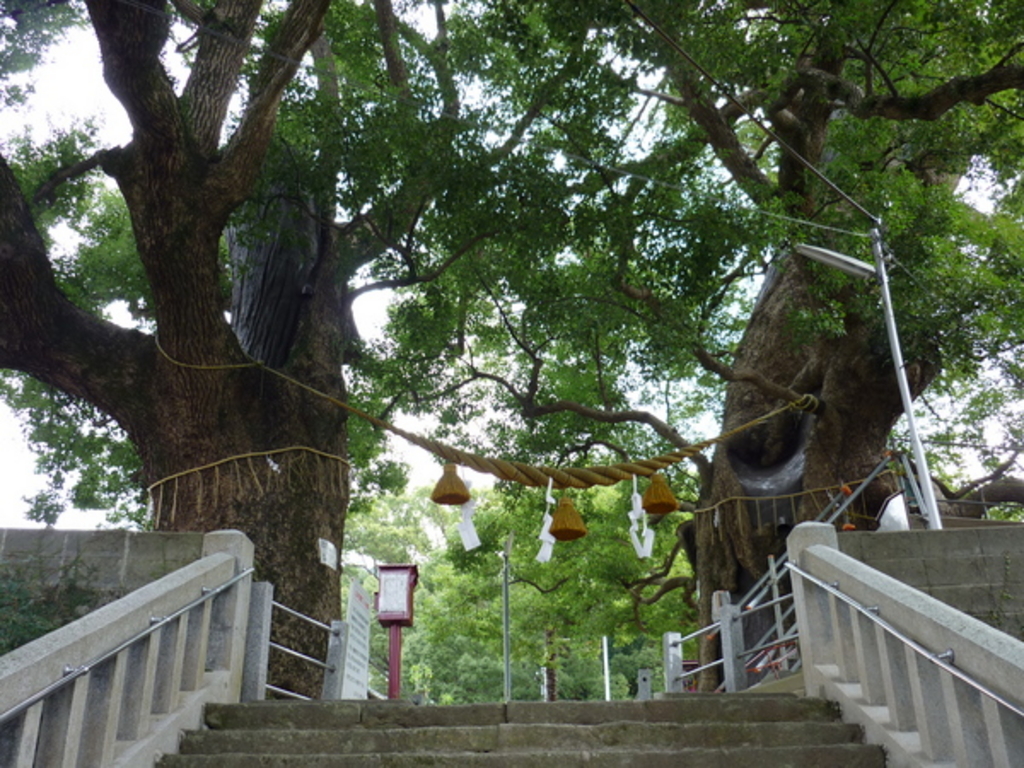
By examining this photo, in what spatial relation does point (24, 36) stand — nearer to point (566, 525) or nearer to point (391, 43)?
point (391, 43)

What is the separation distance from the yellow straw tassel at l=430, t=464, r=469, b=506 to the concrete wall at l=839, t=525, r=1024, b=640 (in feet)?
11.0

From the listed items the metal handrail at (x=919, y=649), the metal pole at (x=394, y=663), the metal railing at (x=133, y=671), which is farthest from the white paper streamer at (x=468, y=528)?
the metal handrail at (x=919, y=649)

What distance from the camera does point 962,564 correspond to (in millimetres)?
5492

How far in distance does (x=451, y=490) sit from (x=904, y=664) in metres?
4.42

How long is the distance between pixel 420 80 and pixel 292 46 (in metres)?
2.18

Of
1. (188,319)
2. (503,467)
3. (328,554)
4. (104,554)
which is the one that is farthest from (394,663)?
(104,554)

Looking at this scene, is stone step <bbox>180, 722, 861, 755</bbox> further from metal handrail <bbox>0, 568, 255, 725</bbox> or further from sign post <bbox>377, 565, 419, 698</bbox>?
sign post <bbox>377, 565, 419, 698</bbox>

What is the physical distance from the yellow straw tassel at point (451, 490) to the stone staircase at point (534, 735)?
9.56ft

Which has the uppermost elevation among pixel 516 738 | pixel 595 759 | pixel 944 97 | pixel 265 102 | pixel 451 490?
pixel 944 97

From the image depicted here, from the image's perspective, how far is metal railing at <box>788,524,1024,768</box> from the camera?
10.2 feet

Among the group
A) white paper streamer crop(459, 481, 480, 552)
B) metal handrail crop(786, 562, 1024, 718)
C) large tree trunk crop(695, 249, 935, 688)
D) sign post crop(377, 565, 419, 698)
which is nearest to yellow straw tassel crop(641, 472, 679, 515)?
white paper streamer crop(459, 481, 480, 552)

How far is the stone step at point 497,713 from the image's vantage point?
473cm

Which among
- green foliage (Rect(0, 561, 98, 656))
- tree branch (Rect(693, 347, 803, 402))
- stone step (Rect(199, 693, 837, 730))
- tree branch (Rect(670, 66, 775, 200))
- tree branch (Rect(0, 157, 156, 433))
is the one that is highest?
tree branch (Rect(670, 66, 775, 200))

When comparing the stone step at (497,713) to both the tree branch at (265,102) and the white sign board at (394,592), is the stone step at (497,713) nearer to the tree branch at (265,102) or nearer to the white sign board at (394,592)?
the white sign board at (394,592)
